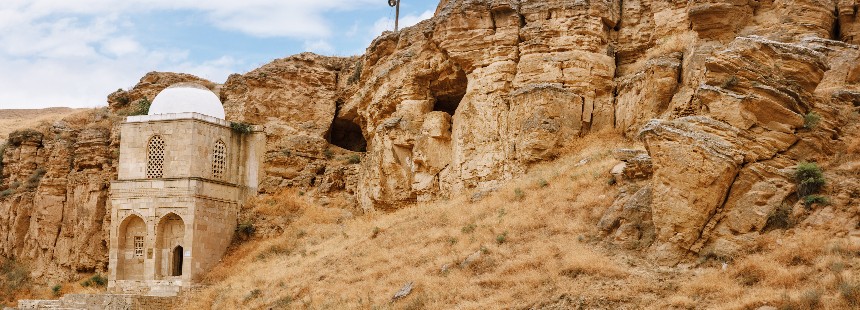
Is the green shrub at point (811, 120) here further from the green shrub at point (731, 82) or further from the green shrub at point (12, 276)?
the green shrub at point (12, 276)

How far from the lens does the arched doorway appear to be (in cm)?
2984

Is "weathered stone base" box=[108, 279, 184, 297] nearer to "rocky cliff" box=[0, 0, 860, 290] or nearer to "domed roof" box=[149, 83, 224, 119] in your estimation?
"rocky cliff" box=[0, 0, 860, 290]

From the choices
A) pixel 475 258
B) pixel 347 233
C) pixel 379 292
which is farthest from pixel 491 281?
pixel 347 233

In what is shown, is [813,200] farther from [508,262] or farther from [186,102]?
[186,102]

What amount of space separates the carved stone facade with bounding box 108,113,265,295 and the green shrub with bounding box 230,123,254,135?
102 centimetres

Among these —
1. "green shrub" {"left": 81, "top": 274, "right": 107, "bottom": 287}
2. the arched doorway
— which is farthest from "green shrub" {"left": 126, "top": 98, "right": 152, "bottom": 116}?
the arched doorway

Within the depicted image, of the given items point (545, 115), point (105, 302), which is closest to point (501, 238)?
point (545, 115)

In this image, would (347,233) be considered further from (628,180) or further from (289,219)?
(628,180)

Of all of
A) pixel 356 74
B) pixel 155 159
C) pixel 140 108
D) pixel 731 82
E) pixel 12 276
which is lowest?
pixel 12 276

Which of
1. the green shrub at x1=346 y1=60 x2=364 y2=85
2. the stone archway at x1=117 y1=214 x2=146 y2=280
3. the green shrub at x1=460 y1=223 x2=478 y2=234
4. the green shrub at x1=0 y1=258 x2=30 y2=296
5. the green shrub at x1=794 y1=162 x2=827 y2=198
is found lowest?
the green shrub at x1=0 y1=258 x2=30 y2=296

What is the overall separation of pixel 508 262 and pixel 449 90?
12.4 metres

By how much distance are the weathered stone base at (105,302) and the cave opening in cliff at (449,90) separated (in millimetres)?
10242

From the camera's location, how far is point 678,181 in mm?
16938

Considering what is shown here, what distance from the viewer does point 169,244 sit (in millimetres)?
29906
